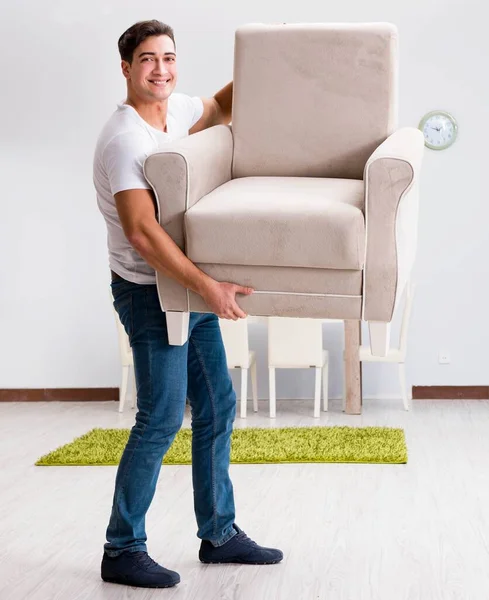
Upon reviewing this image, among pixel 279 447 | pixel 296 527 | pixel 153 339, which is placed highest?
pixel 153 339

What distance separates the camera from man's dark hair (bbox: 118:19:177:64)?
257 cm

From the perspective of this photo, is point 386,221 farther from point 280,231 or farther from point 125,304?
point 125,304

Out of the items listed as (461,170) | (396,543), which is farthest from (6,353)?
(396,543)

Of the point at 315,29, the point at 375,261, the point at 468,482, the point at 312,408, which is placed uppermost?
the point at 315,29

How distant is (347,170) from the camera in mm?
2859

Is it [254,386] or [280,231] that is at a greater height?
[280,231]

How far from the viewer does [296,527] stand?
11.1ft

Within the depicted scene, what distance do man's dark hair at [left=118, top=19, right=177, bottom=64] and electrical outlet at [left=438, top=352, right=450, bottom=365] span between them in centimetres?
394

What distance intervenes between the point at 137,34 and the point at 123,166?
0.36 meters

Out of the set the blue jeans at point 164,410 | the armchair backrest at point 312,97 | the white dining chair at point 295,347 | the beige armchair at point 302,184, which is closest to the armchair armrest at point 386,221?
the beige armchair at point 302,184

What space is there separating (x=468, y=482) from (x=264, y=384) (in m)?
2.42

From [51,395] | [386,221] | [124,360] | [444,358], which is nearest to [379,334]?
[386,221]

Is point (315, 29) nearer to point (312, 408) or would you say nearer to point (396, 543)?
point (396, 543)

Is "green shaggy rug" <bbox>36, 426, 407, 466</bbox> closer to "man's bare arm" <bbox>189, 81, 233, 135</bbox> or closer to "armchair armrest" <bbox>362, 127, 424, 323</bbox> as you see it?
"man's bare arm" <bbox>189, 81, 233, 135</bbox>
